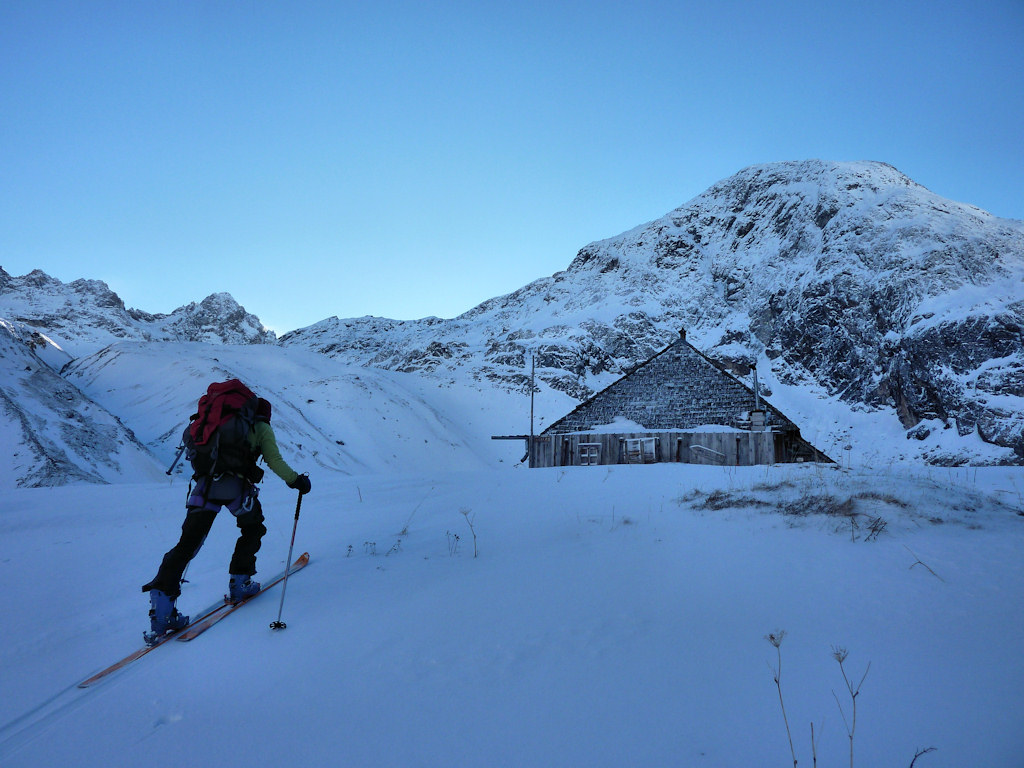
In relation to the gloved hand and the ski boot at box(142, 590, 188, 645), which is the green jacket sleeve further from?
the ski boot at box(142, 590, 188, 645)

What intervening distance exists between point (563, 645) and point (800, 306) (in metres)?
60.6

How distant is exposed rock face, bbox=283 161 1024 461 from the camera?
39688 millimetres

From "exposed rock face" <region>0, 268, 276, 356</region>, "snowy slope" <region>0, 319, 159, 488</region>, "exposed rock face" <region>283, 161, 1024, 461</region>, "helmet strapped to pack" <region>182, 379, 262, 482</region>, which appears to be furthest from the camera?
"exposed rock face" <region>0, 268, 276, 356</region>

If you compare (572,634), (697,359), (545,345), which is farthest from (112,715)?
(545,345)

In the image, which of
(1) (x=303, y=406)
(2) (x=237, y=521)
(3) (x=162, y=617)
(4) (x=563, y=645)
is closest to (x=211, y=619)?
(3) (x=162, y=617)

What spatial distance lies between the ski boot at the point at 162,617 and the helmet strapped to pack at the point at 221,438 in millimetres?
865

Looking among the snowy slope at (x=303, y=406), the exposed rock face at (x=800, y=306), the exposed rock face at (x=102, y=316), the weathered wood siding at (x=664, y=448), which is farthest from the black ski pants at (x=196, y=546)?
the exposed rock face at (x=102, y=316)

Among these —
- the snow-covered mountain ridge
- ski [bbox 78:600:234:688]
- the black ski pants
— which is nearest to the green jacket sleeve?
the black ski pants

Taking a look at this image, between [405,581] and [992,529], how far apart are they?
460cm

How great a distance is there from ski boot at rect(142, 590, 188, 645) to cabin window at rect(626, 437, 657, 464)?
1559 cm

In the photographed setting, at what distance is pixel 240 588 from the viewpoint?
12.8 ft

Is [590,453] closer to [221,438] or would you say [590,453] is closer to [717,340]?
[221,438]

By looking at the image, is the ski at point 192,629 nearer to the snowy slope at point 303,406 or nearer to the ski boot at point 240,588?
the ski boot at point 240,588

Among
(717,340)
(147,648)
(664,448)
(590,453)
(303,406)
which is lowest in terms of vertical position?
(590,453)
